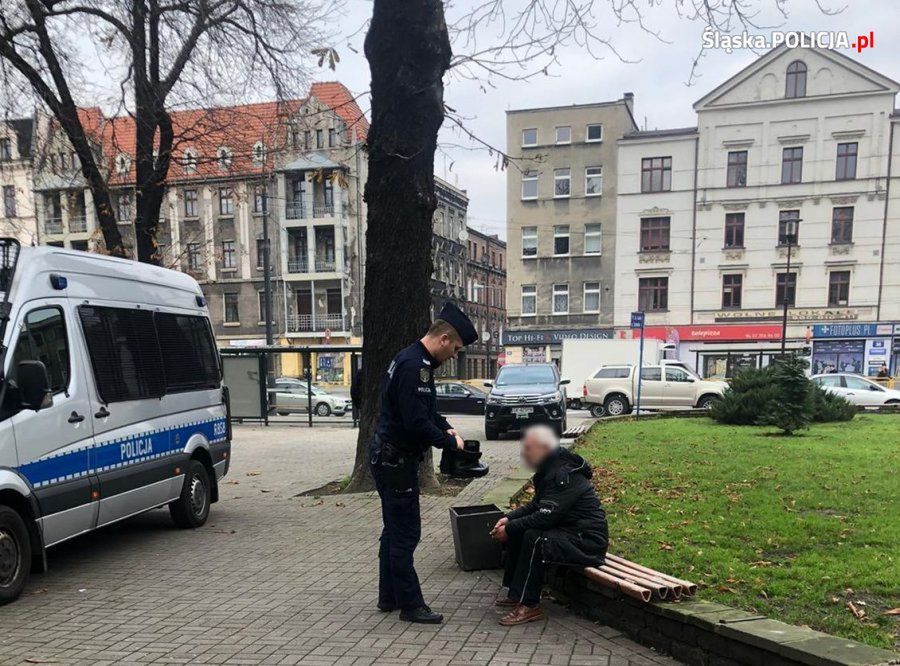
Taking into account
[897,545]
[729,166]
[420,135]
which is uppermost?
[729,166]

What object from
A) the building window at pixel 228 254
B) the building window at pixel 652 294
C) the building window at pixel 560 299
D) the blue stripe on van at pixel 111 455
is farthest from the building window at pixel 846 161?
the blue stripe on van at pixel 111 455

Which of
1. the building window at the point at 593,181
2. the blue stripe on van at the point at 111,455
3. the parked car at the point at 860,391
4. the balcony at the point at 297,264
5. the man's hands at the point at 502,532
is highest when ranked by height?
the building window at the point at 593,181

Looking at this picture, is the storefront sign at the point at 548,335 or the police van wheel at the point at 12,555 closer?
the police van wheel at the point at 12,555

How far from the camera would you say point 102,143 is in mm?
13336

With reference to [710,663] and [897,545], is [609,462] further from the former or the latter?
[710,663]

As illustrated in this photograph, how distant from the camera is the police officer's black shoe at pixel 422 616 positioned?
4.10m

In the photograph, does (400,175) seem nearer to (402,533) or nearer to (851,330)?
(402,533)

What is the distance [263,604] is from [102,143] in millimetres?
12237

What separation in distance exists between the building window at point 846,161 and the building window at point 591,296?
14440 mm

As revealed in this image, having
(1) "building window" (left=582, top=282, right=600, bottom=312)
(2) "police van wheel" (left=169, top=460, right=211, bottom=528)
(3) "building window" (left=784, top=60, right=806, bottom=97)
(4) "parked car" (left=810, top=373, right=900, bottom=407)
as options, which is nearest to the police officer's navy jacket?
(2) "police van wheel" (left=169, top=460, right=211, bottom=528)

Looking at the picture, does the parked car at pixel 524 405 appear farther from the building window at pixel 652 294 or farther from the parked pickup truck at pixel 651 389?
the building window at pixel 652 294

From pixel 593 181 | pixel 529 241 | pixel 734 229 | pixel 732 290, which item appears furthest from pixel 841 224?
pixel 529 241

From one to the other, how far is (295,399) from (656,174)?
27205 mm

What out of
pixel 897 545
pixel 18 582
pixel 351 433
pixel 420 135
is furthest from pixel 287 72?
pixel 897 545
